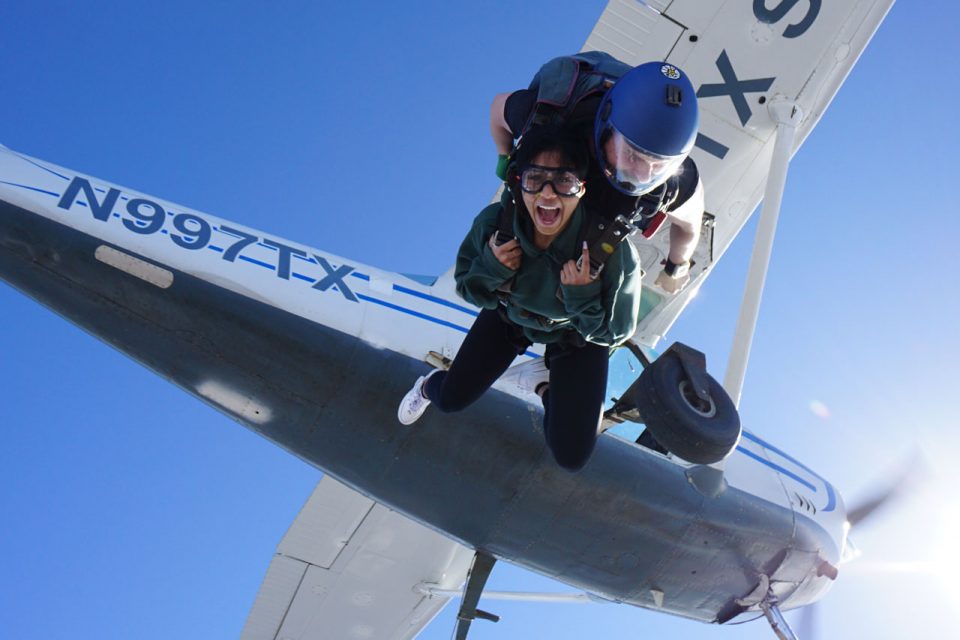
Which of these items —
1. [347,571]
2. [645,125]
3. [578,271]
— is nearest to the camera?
[645,125]

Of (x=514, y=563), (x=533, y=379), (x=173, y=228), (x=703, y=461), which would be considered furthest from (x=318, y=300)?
(x=703, y=461)

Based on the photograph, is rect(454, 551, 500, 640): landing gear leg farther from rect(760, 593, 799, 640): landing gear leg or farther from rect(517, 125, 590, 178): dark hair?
rect(517, 125, 590, 178): dark hair

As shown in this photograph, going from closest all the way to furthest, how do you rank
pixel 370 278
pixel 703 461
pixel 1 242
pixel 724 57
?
pixel 703 461
pixel 1 242
pixel 370 278
pixel 724 57

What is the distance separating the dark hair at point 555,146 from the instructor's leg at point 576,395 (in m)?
1.33

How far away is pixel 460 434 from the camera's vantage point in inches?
287

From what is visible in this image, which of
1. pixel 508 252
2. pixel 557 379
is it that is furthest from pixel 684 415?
pixel 508 252

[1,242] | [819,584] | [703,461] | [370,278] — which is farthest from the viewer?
[819,584]

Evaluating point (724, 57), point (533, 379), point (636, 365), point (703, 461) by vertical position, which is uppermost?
point (724, 57)

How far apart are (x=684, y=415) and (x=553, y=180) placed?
1.69m

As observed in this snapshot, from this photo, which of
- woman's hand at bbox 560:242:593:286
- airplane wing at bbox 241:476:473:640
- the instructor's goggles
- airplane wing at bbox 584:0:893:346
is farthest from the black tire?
airplane wing at bbox 241:476:473:640

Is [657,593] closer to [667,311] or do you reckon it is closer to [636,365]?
[636,365]

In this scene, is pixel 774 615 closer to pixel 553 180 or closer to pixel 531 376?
pixel 531 376

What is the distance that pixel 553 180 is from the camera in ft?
13.8

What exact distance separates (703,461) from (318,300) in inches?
139
